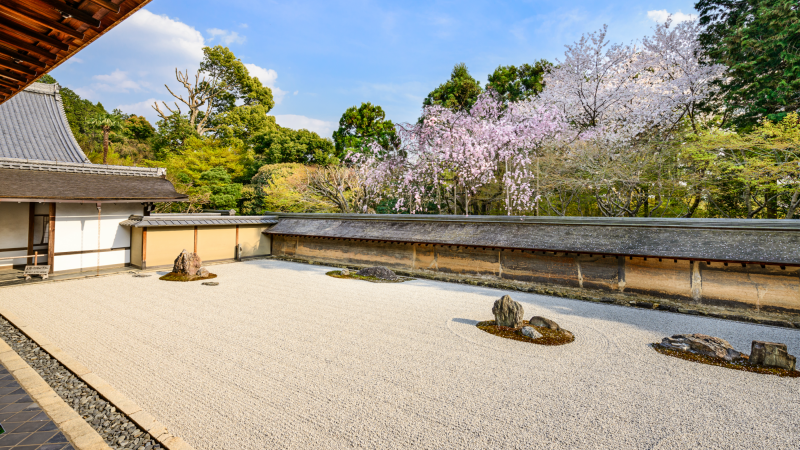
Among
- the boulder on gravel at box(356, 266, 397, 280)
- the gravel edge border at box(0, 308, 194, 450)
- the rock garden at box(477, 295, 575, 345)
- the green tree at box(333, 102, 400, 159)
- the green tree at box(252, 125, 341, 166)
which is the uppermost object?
the green tree at box(333, 102, 400, 159)

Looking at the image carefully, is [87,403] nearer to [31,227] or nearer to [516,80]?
[31,227]

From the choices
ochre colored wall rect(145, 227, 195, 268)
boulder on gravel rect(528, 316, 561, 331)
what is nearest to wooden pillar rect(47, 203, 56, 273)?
ochre colored wall rect(145, 227, 195, 268)

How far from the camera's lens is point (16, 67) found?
2.93 m

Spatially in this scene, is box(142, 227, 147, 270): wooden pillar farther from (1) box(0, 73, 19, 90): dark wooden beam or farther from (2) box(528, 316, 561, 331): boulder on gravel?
(2) box(528, 316, 561, 331): boulder on gravel

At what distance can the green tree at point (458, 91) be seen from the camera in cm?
2134

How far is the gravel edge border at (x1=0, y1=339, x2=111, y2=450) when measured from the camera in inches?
121

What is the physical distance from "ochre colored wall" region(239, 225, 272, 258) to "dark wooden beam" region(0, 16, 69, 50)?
1233 cm

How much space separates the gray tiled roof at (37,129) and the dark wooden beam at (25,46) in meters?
13.8

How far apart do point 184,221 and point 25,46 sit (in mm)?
10928

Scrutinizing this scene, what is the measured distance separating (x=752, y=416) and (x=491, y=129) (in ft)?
37.6

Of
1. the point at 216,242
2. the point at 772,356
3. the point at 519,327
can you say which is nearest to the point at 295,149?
the point at 216,242

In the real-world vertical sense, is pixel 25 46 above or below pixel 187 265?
above

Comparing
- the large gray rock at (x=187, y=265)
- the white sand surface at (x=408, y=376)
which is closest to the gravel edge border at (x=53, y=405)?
the white sand surface at (x=408, y=376)

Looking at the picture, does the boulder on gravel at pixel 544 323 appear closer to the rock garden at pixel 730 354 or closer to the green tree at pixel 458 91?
the rock garden at pixel 730 354
